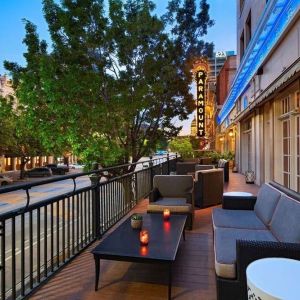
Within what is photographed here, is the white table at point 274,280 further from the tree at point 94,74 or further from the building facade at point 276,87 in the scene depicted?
the tree at point 94,74

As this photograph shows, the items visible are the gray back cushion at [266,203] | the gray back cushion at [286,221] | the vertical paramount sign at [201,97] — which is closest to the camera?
the gray back cushion at [286,221]

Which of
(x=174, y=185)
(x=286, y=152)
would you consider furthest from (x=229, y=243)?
(x=286, y=152)

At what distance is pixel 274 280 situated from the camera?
6.11ft

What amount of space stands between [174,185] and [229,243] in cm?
330

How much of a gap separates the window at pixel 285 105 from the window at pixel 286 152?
12.0 inches

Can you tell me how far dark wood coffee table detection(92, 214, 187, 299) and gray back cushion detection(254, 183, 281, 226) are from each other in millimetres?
1110

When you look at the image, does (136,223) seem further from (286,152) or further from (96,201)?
(286,152)

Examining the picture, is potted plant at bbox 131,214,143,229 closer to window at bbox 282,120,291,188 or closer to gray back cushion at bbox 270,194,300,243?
gray back cushion at bbox 270,194,300,243

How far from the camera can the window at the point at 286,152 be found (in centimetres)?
839

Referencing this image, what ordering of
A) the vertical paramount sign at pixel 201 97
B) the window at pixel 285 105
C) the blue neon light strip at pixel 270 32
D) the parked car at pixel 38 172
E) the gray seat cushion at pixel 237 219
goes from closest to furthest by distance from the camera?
1. the gray seat cushion at pixel 237 219
2. the blue neon light strip at pixel 270 32
3. the window at pixel 285 105
4. the vertical paramount sign at pixel 201 97
5. the parked car at pixel 38 172

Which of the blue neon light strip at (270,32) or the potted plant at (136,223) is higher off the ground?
the blue neon light strip at (270,32)

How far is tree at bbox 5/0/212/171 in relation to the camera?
9195mm

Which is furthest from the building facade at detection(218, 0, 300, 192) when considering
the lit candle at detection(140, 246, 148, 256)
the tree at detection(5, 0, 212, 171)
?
the lit candle at detection(140, 246, 148, 256)

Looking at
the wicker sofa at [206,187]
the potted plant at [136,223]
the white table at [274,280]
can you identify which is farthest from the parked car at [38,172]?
the white table at [274,280]
